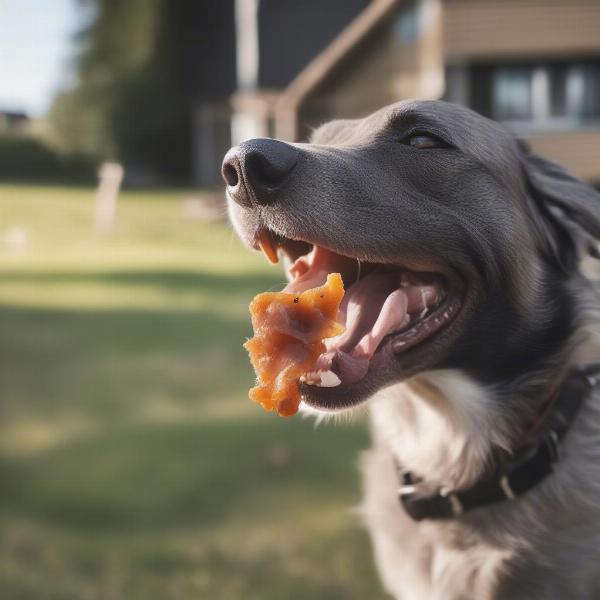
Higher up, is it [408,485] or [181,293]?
[408,485]

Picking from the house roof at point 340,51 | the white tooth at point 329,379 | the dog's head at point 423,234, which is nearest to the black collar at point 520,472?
the dog's head at point 423,234

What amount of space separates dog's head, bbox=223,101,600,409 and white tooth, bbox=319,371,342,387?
0.03 feet

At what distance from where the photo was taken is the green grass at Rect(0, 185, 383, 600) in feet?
9.32

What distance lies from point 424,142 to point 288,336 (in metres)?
0.55

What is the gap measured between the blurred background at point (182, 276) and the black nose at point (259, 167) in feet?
1.39

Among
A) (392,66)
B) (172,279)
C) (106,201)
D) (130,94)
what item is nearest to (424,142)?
(172,279)

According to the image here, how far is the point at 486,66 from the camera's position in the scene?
1155cm

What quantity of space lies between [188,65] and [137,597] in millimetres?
11219

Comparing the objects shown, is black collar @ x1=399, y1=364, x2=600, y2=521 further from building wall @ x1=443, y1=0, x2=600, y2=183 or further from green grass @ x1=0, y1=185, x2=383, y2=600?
building wall @ x1=443, y1=0, x2=600, y2=183

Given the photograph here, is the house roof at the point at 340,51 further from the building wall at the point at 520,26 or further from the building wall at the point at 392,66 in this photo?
the building wall at the point at 520,26

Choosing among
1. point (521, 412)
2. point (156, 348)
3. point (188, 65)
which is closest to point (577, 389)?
point (521, 412)

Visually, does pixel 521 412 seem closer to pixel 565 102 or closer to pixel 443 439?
pixel 443 439

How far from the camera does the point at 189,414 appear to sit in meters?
4.38

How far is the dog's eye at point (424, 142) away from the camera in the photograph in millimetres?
1788
